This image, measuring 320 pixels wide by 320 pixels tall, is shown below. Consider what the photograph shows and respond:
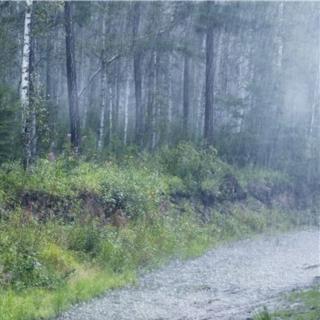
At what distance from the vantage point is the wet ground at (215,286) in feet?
35.3

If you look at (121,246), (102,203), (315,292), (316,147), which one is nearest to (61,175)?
(102,203)

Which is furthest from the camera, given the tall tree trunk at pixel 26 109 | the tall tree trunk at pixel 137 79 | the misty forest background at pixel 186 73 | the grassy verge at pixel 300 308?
the tall tree trunk at pixel 137 79

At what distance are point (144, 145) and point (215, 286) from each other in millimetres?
15483

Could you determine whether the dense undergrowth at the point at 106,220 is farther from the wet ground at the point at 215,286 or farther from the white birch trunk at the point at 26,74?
the white birch trunk at the point at 26,74

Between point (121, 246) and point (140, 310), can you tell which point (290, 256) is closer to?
point (121, 246)

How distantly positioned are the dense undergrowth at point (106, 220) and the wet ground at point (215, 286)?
1.50 feet

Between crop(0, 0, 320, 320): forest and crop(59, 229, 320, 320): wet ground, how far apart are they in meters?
0.30

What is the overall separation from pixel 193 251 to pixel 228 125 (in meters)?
13.8

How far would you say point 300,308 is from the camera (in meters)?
9.35

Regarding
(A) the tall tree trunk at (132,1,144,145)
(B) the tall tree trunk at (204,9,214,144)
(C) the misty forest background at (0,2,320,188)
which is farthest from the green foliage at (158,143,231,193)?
(A) the tall tree trunk at (132,1,144,145)

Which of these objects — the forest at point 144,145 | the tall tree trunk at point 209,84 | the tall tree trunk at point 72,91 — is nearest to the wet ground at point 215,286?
the forest at point 144,145

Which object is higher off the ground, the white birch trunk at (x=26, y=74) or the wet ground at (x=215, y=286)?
the white birch trunk at (x=26, y=74)

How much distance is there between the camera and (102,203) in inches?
625

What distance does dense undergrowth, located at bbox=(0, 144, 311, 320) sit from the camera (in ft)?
38.3
